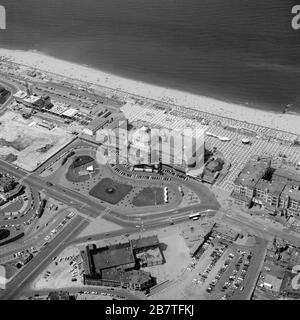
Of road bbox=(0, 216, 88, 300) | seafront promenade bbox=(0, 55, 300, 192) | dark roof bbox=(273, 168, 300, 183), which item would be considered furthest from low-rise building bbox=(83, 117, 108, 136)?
dark roof bbox=(273, 168, 300, 183)

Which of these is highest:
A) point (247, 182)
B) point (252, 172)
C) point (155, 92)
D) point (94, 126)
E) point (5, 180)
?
point (155, 92)

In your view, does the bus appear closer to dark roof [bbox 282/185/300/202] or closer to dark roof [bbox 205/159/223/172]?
dark roof [bbox 205/159/223/172]

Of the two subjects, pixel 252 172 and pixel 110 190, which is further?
pixel 110 190

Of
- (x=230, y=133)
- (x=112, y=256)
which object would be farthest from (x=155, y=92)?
(x=112, y=256)

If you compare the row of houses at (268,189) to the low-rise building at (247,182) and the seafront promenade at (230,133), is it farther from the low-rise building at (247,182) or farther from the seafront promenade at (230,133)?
the seafront promenade at (230,133)

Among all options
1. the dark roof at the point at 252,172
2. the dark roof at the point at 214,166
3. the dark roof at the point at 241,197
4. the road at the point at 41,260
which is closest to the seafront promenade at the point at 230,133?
the dark roof at the point at 214,166

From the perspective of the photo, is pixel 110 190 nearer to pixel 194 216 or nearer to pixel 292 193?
pixel 194 216
